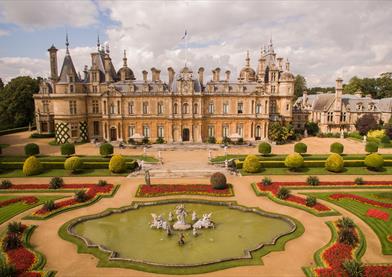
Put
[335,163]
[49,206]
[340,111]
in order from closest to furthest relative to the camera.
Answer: [49,206] → [335,163] → [340,111]

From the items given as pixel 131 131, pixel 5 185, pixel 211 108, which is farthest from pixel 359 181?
pixel 131 131

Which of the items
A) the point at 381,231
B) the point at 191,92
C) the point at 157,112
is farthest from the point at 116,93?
the point at 381,231

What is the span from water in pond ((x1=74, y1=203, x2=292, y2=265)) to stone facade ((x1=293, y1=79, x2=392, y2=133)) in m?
42.3

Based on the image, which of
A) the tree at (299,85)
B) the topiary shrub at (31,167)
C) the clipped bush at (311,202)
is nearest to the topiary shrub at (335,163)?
the clipped bush at (311,202)

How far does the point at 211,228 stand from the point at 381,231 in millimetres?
10743

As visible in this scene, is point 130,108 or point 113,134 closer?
point 130,108

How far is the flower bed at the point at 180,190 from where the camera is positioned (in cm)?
2686

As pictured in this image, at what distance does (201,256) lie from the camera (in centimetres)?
1672

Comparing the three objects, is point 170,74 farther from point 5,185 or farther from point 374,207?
point 374,207

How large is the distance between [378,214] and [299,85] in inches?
3254

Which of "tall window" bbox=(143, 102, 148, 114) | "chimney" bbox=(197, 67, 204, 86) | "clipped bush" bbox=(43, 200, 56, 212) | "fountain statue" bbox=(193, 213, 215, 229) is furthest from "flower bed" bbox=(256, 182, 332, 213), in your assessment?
"tall window" bbox=(143, 102, 148, 114)

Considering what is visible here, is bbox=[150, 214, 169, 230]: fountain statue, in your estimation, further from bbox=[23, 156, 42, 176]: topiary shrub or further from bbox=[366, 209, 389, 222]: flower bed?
bbox=[23, 156, 42, 176]: topiary shrub

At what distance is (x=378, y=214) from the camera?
71.9 ft

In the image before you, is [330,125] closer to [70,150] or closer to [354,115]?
[354,115]
